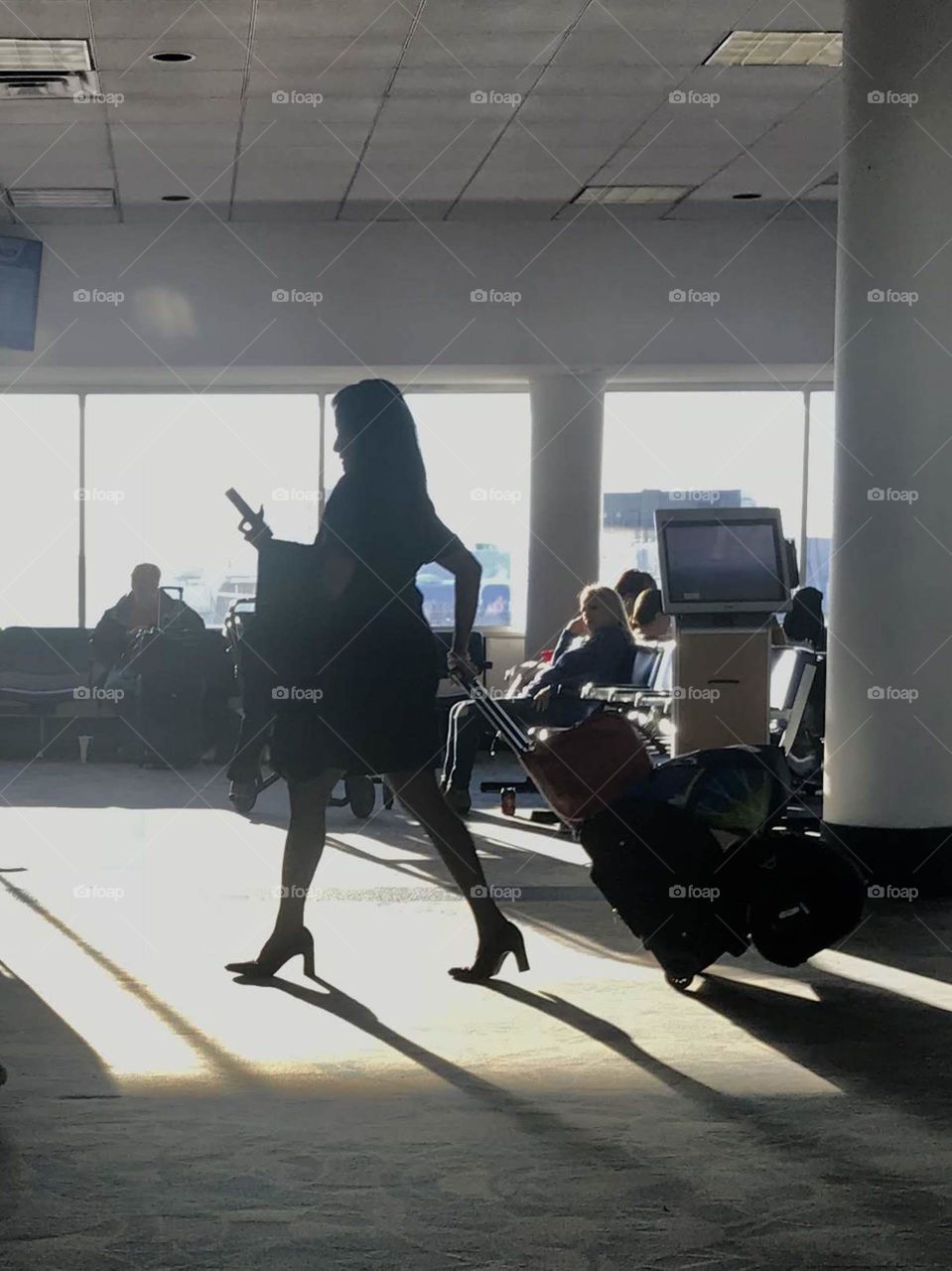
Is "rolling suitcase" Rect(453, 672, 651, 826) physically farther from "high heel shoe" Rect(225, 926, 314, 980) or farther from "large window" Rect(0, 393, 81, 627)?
"large window" Rect(0, 393, 81, 627)

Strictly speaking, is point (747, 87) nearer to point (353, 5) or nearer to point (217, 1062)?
point (353, 5)

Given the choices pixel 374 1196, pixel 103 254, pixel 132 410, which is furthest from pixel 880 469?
pixel 132 410

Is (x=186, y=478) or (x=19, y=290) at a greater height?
(x=19, y=290)

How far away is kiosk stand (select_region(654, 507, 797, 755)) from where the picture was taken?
243 inches

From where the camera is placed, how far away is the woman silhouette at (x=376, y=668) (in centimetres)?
414

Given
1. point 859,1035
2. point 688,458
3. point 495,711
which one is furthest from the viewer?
point 688,458

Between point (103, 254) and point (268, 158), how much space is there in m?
2.25
